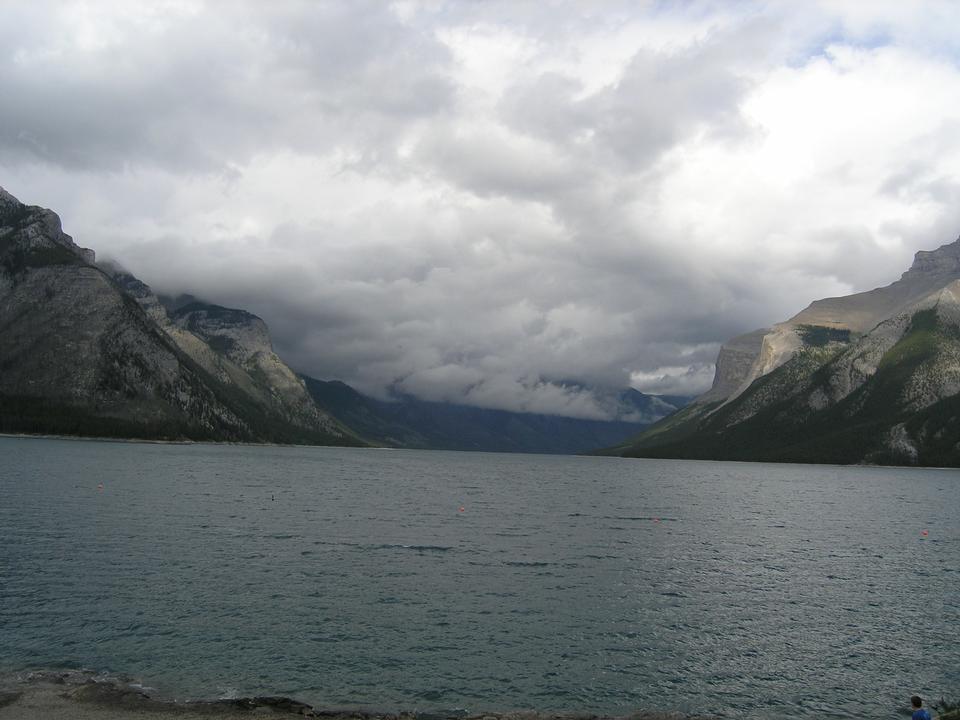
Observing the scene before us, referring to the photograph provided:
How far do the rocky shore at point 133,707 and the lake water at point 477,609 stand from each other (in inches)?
56.6

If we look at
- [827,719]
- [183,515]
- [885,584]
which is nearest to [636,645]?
[827,719]

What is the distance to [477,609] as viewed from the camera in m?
50.3

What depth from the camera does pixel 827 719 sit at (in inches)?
1342

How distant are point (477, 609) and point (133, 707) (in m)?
25.0

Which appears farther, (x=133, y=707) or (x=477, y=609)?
(x=477, y=609)

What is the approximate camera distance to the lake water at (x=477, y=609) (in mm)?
37094

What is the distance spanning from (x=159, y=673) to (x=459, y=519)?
69.1m

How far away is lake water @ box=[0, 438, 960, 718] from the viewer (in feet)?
122

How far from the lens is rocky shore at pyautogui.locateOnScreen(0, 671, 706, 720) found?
101 ft

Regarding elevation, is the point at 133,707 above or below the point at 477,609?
below

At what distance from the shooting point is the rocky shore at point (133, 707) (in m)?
30.9

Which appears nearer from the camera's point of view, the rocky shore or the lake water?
the rocky shore

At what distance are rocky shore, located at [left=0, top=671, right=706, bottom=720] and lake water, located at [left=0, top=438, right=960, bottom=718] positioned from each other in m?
1.44

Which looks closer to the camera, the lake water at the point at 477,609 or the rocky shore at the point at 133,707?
the rocky shore at the point at 133,707
